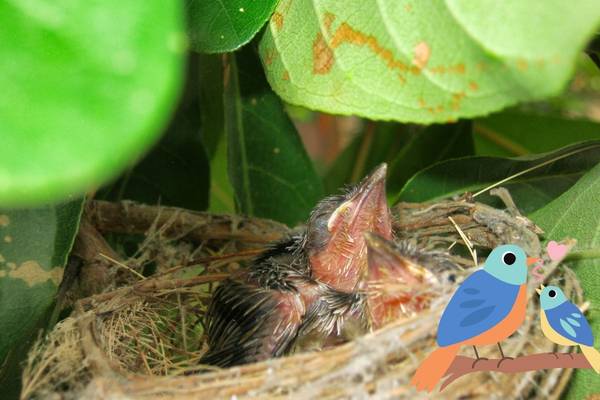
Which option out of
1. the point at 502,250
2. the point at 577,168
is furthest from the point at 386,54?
the point at 577,168

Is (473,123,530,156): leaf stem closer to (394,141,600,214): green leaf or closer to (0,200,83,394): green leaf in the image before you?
(394,141,600,214): green leaf

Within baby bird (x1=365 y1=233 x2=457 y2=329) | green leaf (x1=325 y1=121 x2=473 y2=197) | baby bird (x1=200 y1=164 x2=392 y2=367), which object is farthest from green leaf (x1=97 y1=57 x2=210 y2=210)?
baby bird (x1=365 y1=233 x2=457 y2=329)

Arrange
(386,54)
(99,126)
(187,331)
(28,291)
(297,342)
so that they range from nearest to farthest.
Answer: (99,126)
(386,54)
(28,291)
(297,342)
(187,331)

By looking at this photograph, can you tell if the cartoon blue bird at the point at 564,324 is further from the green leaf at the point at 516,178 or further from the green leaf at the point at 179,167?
the green leaf at the point at 179,167

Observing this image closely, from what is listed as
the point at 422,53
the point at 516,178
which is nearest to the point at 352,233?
the point at 516,178

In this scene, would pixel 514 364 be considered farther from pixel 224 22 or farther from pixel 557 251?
pixel 224 22

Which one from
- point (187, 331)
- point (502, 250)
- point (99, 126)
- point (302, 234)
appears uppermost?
point (99, 126)

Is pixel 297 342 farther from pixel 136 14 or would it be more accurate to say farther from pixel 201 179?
pixel 136 14
